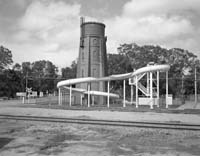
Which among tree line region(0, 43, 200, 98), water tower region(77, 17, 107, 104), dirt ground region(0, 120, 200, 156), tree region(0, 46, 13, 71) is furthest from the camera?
tree region(0, 46, 13, 71)

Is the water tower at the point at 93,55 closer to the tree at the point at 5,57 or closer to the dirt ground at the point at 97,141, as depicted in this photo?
the dirt ground at the point at 97,141

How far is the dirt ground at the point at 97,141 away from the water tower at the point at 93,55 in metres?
27.5

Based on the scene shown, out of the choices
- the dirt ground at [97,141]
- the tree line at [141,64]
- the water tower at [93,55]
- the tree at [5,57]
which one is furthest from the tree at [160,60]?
the dirt ground at [97,141]

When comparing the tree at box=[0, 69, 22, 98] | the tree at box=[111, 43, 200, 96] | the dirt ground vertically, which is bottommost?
the dirt ground

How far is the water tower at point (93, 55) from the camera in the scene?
132ft

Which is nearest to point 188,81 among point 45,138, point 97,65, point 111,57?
point 111,57

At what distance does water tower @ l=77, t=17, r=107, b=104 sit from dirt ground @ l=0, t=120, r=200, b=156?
27.5 m

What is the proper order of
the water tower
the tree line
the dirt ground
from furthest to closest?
the tree line < the water tower < the dirt ground

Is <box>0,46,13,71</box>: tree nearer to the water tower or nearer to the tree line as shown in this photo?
the tree line

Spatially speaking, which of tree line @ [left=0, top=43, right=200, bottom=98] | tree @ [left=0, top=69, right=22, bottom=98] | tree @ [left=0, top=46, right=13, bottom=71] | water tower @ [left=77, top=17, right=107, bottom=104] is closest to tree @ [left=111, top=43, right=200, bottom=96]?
tree line @ [left=0, top=43, right=200, bottom=98]

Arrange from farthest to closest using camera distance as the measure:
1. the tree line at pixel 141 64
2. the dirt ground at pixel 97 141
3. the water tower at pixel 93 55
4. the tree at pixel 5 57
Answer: the tree at pixel 5 57 < the tree line at pixel 141 64 < the water tower at pixel 93 55 < the dirt ground at pixel 97 141

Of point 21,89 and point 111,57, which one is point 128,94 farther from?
point 21,89

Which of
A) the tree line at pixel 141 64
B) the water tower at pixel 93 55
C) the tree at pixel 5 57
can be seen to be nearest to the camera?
the water tower at pixel 93 55

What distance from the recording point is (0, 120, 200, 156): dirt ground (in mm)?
8086
